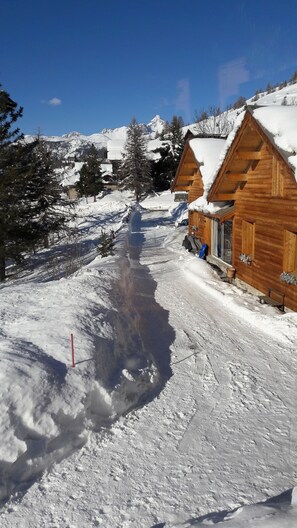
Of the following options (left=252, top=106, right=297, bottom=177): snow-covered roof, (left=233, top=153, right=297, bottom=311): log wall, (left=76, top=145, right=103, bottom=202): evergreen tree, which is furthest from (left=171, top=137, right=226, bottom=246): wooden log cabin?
(left=76, top=145, right=103, bottom=202): evergreen tree

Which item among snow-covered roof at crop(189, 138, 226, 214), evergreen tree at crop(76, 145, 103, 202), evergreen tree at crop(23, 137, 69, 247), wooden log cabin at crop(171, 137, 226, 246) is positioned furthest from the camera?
evergreen tree at crop(76, 145, 103, 202)

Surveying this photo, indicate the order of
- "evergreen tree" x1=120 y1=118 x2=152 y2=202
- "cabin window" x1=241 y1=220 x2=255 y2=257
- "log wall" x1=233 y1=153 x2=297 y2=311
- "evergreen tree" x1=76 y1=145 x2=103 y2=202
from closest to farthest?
1. "log wall" x1=233 y1=153 x2=297 y2=311
2. "cabin window" x1=241 y1=220 x2=255 y2=257
3. "evergreen tree" x1=120 y1=118 x2=152 y2=202
4. "evergreen tree" x1=76 y1=145 x2=103 y2=202

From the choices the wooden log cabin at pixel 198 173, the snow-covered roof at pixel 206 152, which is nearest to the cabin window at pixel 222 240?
the wooden log cabin at pixel 198 173

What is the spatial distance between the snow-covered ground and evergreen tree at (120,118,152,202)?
4040cm

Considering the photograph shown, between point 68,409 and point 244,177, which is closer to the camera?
point 68,409

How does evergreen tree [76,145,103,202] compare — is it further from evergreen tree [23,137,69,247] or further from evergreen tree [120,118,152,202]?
evergreen tree [23,137,69,247]

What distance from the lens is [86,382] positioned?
5109 millimetres

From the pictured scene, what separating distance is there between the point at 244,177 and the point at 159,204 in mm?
31482

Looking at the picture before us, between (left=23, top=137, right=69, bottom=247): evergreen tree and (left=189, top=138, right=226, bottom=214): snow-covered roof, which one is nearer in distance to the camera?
(left=189, top=138, right=226, bottom=214): snow-covered roof

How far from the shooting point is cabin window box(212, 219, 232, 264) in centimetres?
1436

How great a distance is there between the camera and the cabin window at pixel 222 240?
47.1 feet

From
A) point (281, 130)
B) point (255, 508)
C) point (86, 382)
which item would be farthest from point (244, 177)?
point (255, 508)

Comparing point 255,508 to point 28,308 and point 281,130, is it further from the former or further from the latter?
point 281,130

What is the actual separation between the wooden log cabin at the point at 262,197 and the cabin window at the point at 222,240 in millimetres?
389
